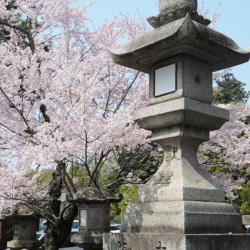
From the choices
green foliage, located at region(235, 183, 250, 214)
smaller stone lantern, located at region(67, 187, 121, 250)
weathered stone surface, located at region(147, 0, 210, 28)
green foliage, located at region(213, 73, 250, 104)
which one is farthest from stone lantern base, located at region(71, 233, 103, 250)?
green foliage, located at region(213, 73, 250, 104)

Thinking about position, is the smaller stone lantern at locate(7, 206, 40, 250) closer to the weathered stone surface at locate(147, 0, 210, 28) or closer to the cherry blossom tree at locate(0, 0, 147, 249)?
the cherry blossom tree at locate(0, 0, 147, 249)

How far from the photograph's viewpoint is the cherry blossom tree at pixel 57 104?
22.6ft

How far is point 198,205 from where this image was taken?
4.30 metres

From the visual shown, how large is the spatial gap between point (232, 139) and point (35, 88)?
4.46 meters

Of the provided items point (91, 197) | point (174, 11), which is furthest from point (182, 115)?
point (91, 197)

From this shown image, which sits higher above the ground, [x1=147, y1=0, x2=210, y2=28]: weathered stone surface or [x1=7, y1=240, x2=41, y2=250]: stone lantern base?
[x1=147, y1=0, x2=210, y2=28]: weathered stone surface

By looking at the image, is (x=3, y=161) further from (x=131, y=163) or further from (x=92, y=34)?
(x=92, y=34)

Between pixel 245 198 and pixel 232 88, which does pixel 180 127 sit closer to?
pixel 245 198

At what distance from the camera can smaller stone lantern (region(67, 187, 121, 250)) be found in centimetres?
741

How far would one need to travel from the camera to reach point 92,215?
757 centimetres

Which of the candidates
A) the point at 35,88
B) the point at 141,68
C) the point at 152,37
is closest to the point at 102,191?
the point at 35,88

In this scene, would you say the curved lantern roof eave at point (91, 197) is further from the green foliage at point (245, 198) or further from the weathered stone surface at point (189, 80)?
the green foliage at point (245, 198)

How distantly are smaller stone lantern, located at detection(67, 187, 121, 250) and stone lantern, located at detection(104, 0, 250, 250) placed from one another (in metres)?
2.70

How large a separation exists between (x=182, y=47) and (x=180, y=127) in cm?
91
